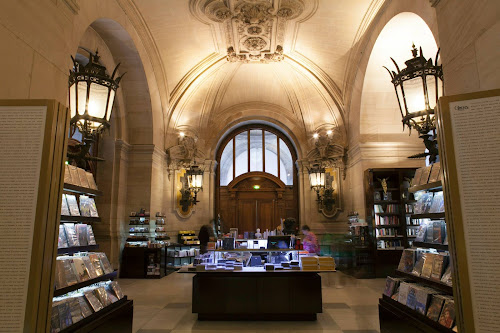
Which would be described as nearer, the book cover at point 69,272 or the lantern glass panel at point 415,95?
the book cover at point 69,272

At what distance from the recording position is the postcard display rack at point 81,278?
302cm

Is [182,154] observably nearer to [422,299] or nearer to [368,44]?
[368,44]

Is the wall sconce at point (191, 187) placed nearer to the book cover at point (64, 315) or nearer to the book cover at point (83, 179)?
the book cover at point (83, 179)

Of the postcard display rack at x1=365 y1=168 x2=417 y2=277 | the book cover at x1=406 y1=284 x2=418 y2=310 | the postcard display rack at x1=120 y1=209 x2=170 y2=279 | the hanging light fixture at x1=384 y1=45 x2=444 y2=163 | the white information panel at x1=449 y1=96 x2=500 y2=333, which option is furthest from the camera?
the postcard display rack at x1=120 y1=209 x2=170 y2=279

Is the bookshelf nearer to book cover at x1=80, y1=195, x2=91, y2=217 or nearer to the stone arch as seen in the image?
book cover at x1=80, y1=195, x2=91, y2=217

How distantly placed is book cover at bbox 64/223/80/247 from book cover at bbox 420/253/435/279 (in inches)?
137

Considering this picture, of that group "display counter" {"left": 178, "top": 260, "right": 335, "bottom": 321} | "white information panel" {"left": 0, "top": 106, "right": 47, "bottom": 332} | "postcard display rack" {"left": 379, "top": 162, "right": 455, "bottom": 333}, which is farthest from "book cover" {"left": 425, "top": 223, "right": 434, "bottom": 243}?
"white information panel" {"left": 0, "top": 106, "right": 47, "bottom": 332}

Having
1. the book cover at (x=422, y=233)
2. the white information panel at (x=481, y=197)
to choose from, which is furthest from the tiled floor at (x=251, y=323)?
the white information panel at (x=481, y=197)

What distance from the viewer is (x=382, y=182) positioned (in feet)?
32.0

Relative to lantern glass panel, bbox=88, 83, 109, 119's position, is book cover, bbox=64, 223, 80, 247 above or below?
below

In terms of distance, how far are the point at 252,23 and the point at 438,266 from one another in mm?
8102

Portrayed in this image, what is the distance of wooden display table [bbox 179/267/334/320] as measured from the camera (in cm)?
527

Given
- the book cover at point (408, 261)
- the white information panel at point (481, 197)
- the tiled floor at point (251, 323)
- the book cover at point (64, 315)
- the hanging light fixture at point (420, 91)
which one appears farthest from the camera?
the tiled floor at point (251, 323)

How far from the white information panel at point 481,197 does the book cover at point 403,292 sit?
5.98ft
